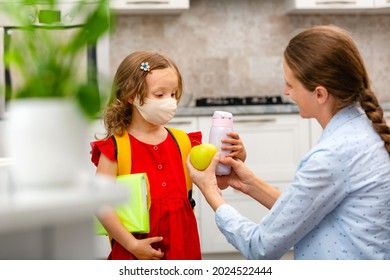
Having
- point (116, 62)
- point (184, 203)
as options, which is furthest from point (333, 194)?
point (116, 62)

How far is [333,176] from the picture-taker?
3.96 ft

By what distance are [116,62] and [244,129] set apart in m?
1.01

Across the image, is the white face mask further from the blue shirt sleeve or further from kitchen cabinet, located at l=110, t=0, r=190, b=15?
kitchen cabinet, located at l=110, t=0, r=190, b=15

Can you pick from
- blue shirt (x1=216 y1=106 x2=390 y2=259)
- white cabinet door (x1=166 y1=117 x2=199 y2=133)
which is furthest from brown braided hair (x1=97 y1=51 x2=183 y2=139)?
white cabinet door (x1=166 y1=117 x2=199 y2=133)

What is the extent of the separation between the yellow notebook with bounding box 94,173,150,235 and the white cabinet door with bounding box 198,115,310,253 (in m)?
1.71

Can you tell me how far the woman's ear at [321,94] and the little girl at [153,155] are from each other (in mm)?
317

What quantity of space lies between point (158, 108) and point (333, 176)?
1.97 feet

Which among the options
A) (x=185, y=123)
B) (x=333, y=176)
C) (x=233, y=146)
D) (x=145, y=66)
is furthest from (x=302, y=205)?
(x=185, y=123)

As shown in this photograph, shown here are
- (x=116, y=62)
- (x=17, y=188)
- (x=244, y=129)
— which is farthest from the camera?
(x=116, y=62)

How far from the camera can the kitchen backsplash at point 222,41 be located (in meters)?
3.86

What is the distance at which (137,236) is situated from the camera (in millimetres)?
1636

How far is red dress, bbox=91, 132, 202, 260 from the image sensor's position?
1.64 metres

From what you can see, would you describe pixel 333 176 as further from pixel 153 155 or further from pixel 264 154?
pixel 264 154
